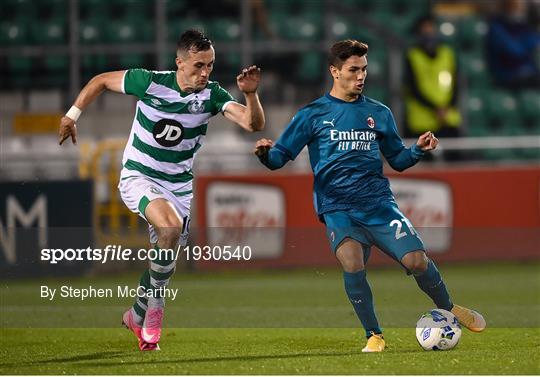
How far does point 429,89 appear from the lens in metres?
15.5

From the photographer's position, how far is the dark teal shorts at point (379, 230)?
7.96 meters

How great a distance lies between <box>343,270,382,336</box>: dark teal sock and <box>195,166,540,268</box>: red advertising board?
18.5 feet

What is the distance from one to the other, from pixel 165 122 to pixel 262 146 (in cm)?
88

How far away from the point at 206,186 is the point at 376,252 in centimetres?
193

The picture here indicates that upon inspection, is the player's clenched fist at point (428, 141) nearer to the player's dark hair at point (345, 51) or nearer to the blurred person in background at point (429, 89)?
the player's dark hair at point (345, 51)

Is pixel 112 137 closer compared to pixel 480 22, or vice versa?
pixel 112 137

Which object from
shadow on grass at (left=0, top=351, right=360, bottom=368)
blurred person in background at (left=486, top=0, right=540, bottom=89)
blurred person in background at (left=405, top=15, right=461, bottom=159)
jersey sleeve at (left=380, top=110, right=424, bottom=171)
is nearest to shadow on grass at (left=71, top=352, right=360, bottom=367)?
shadow on grass at (left=0, top=351, right=360, bottom=368)

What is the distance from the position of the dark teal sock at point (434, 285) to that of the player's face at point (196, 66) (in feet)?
5.87

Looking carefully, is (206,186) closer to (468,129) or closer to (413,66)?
(413,66)

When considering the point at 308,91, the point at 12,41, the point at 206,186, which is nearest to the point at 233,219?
the point at 206,186

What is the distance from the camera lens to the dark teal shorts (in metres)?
7.96

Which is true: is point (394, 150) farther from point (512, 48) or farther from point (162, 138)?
point (512, 48)

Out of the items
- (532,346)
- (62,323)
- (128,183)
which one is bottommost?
(62,323)

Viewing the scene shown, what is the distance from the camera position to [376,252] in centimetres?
1382
